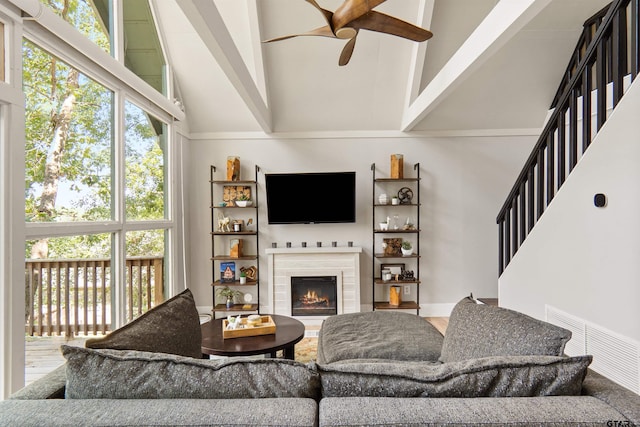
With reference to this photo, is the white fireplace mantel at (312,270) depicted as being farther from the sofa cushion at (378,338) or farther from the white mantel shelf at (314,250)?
the sofa cushion at (378,338)

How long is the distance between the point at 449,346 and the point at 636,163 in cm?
139

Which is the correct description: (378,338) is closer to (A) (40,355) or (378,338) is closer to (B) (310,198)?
(A) (40,355)

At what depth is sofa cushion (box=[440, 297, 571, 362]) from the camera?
1447 millimetres

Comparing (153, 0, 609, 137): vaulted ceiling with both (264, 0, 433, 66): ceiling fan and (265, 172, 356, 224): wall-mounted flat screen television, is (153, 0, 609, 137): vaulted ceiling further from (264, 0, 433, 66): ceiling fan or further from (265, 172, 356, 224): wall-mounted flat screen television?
(264, 0, 433, 66): ceiling fan

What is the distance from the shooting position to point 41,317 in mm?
2193

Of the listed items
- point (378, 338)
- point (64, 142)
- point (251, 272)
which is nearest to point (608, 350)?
point (378, 338)

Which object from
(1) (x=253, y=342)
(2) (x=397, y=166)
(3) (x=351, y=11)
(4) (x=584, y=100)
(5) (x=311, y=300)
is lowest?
(5) (x=311, y=300)

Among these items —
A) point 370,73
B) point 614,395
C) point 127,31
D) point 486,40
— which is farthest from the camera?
point 370,73

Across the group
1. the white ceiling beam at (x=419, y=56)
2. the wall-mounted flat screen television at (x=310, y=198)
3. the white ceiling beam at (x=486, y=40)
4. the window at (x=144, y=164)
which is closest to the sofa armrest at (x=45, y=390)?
the window at (x=144, y=164)

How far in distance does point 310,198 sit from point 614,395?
383 cm

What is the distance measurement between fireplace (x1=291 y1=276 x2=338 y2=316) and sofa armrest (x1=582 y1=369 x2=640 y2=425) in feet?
11.8

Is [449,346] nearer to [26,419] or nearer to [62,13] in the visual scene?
[26,419]

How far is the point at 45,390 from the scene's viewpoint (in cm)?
123

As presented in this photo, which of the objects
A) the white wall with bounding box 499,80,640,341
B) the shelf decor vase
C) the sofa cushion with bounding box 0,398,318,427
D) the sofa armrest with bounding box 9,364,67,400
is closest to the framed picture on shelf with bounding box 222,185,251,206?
the shelf decor vase
